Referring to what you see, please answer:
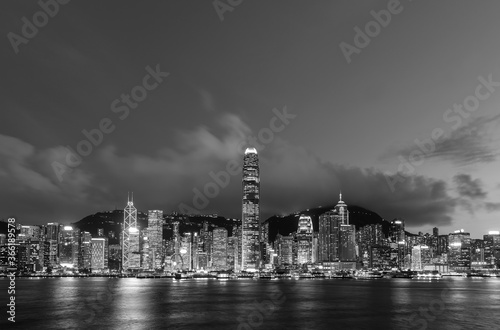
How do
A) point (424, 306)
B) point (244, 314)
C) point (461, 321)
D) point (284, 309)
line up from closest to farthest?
1. point (461, 321)
2. point (244, 314)
3. point (284, 309)
4. point (424, 306)

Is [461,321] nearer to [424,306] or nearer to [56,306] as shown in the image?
[424,306]

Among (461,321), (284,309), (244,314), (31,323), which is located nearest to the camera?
(31,323)

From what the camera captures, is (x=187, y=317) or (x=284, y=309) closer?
(x=187, y=317)

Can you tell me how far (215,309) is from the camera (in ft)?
316

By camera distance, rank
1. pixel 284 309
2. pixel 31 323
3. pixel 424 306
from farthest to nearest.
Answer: pixel 424 306 < pixel 284 309 < pixel 31 323

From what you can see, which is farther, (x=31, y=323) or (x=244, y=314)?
(x=244, y=314)

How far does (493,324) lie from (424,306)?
97.0ft

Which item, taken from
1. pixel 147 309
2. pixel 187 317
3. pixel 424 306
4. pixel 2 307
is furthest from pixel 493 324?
pixel 2 307

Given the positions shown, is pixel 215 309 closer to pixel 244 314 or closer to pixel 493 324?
pixel 244 314

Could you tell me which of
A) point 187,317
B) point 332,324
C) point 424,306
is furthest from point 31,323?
point 424,306

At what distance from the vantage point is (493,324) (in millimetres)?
76375

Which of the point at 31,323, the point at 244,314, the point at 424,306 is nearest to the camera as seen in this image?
the point at 31,323

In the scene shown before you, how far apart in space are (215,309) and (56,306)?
29192mm

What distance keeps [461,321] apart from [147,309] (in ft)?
169
